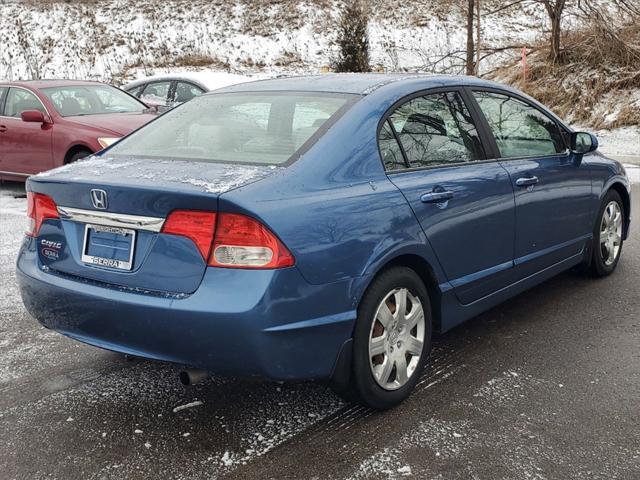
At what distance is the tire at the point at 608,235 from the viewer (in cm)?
519

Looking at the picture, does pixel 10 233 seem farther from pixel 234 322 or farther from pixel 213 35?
pixel 213 35

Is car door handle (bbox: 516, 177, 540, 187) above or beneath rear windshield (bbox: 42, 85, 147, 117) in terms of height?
beneath

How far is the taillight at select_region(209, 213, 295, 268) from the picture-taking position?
106 inches

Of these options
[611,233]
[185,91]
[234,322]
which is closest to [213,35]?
[185,91]

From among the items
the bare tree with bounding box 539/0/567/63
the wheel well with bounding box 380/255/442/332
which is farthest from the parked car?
the bare tree with bounding box 539/0/567/63

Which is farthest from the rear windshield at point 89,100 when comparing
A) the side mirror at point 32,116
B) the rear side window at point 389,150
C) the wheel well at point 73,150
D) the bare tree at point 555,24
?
the bare tree at point 555,24

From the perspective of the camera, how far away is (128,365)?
3836mm

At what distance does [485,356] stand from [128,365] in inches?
76.8

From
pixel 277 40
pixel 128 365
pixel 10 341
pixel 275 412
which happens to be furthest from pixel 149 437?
pixel 277 40

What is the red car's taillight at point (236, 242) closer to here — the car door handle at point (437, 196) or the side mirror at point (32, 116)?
the car door handle at point (437, 196)

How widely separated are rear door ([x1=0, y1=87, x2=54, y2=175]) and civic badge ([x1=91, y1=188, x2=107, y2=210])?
6.33m

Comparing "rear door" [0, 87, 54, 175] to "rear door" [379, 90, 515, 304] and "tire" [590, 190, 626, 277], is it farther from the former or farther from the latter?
"tire" [590, 190, 626, 277]

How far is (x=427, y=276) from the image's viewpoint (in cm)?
348

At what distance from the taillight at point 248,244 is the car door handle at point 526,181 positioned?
1.89m
